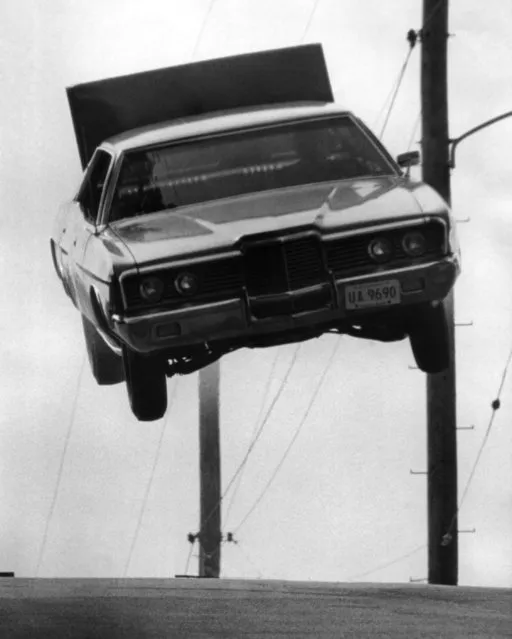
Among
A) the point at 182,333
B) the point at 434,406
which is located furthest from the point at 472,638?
the point at 434,406

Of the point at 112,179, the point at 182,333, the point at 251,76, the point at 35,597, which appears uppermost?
the point at 251,76

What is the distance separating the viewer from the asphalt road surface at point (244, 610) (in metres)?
9.40

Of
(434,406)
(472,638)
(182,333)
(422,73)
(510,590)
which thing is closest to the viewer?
(472,638)

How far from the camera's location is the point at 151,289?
10.8 meters

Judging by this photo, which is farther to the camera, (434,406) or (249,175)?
(434,406)

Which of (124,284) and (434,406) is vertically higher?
(434,406)

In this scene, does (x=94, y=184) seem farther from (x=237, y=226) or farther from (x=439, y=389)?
(x=439, y=389)

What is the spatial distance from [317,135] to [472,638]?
3933 mm

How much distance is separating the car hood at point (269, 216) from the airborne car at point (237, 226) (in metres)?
0.01

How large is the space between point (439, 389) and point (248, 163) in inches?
176

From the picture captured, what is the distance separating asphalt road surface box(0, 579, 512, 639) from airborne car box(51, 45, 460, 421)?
3.84 ft

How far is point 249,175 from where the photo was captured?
12.0 meters

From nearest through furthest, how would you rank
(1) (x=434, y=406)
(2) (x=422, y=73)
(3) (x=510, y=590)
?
(3) (x=510, y=590) < (2) (x=422, y=73) < (1) (x=434, y=406)

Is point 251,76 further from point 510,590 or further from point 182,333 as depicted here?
point 510,590
